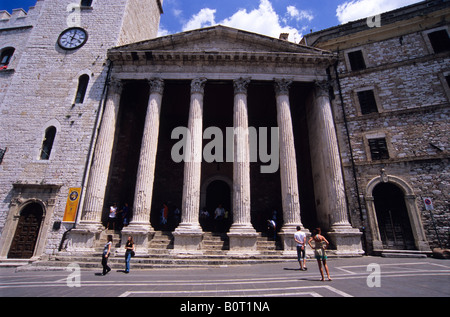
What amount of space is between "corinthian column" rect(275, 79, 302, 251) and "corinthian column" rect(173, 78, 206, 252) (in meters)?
3.82

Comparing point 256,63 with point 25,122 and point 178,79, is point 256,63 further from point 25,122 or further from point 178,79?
point 25,122

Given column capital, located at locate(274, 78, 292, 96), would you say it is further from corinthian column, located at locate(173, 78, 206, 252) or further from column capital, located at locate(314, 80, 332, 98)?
corinthian column, located at locate(173, 78, 206, 252)

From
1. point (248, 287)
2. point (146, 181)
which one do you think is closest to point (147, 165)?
point (146, 181)

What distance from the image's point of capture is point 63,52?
1315 centimetres

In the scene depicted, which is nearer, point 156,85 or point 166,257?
point 166,257

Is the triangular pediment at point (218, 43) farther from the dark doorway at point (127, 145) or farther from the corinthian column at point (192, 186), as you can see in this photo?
the corinthian column at point (192, 186)

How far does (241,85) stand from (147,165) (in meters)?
6.36

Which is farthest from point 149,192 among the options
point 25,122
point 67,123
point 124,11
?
point 124,11

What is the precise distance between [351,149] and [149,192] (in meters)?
10.6

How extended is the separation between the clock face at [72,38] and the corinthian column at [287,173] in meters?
12.0

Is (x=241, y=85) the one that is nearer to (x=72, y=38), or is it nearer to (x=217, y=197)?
(x=217, y=197)

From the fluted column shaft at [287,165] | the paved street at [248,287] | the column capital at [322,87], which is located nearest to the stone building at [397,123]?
the column capital at [322,87]

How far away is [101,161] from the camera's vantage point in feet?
34.7
